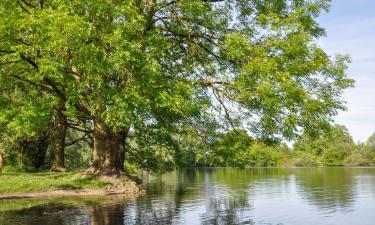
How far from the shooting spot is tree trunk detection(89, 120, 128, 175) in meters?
36.8

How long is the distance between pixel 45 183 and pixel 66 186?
154 centimetres

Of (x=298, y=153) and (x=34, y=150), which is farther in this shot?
(x=298, y=153)

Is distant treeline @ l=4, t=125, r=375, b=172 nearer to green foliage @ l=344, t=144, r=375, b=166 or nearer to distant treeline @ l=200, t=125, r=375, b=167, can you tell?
distant treeline @ l=200, t=125, r=375, b=167

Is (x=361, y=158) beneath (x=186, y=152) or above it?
above

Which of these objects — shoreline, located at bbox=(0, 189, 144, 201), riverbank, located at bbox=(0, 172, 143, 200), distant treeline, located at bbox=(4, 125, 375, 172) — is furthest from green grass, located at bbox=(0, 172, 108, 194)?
distant treeline, located at bbox=(4, 125, 375, 172)

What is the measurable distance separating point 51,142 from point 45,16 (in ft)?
88.8

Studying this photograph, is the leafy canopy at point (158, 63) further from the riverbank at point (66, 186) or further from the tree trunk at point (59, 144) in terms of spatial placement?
the tree trunk at point (59, 144)

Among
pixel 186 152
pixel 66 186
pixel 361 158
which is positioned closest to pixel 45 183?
pixel 66 186

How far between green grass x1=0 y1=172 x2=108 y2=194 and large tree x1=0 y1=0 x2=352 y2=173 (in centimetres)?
585

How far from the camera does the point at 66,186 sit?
1332 inches

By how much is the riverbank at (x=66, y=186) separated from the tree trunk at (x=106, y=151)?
116 centimetres

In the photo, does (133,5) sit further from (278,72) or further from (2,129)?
(2,129)

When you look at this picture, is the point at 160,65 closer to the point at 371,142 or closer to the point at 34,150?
the point at 34,150

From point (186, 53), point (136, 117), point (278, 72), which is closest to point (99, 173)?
point (136, 117)
